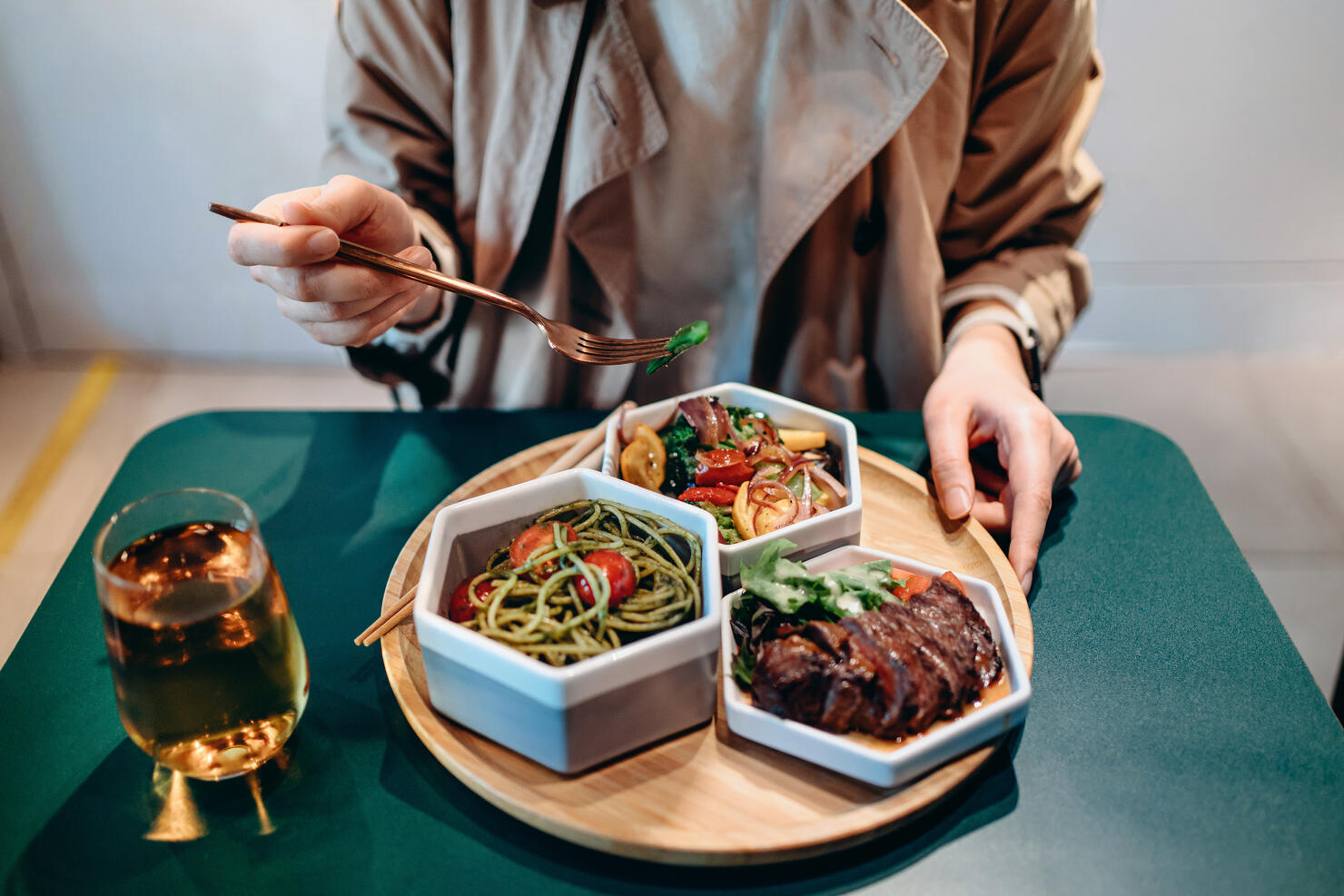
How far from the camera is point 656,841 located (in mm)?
989

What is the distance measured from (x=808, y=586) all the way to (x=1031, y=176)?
118cm

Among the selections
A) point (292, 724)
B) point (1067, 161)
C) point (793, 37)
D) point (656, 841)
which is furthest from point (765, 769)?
point (1067, 161)

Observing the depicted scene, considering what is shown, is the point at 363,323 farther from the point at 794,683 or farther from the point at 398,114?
the point at 794,683

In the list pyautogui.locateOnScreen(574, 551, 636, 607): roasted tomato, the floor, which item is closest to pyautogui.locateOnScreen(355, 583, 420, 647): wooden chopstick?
pyautogui.locateOnScreen(574, 551, 636, 607): roasted tomato

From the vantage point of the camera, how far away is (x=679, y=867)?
1011 millimetres

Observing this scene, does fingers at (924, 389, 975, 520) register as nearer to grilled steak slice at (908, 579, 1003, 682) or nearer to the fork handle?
grilled steak slice at (908, 579, 1003, 682)

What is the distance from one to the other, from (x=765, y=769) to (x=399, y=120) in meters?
1.49

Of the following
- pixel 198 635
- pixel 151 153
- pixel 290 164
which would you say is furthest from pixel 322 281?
pixel 151 153

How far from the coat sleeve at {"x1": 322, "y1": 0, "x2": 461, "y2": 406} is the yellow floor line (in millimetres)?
2132

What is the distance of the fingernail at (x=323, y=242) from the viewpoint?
125 cm

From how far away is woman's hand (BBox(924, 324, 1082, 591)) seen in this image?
1452mm

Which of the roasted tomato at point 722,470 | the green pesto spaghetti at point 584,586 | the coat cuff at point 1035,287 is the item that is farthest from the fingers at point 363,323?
the coat cuff at point 1035,287

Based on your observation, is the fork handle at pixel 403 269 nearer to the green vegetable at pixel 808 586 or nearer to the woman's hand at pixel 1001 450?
the green vegetable at pixel 808 586

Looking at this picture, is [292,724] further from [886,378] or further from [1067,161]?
[1067,161]
